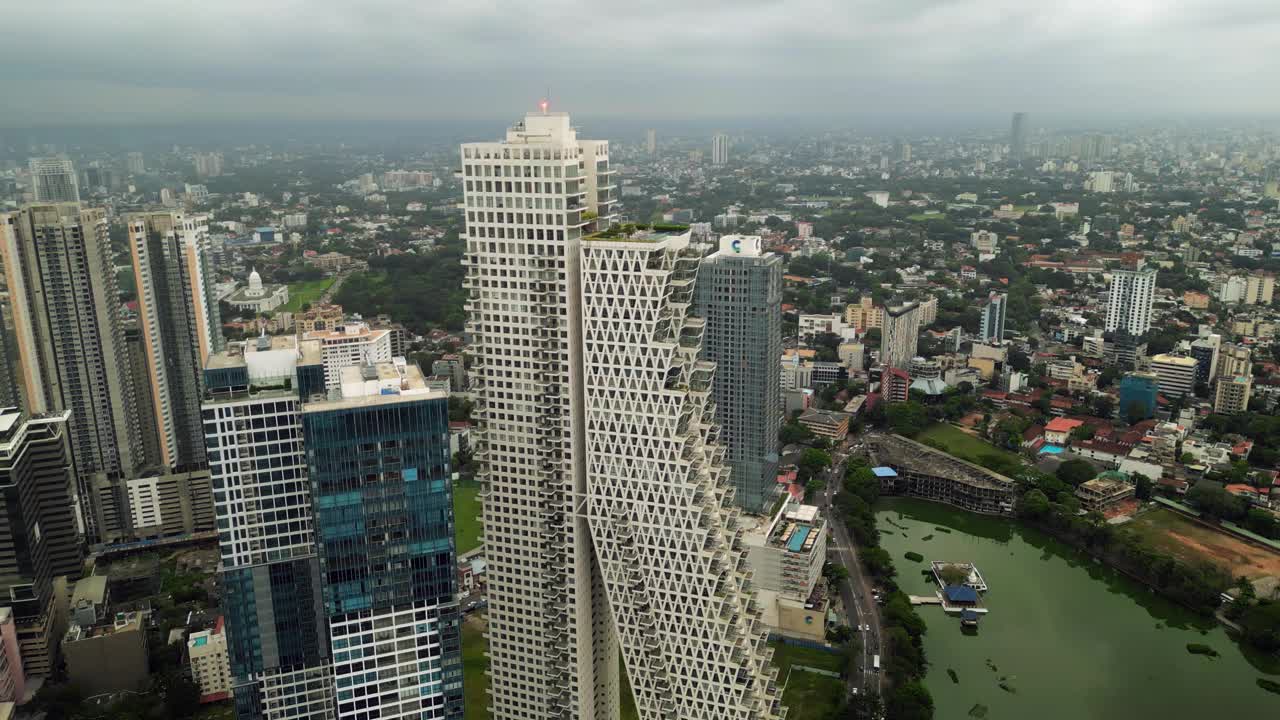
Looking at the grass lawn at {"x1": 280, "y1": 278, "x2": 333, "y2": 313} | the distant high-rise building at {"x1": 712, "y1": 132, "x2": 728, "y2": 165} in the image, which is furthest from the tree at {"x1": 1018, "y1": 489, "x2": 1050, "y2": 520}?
the distant high-rise building at {"x1": 712, "y1": 132, "x2": 728, "y2": 165}

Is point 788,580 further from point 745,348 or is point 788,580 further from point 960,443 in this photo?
point 960,443

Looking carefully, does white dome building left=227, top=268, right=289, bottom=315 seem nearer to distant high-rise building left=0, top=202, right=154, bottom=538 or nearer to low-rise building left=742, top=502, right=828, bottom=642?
distant high-rise building left=0, top=202, right=154, bottom=538

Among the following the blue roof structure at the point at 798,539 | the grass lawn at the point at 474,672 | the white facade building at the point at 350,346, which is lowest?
the grass lawn at the point at 474,672

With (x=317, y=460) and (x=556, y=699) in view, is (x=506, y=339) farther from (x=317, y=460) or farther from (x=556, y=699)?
(x=556, y=699)

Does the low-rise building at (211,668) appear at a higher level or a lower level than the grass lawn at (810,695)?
higher

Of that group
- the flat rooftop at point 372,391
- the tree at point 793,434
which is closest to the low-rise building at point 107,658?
the flat rooftop at point 372,391

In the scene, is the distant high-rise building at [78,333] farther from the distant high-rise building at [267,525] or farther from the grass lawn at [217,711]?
the distant high-rise building at [267,525]
